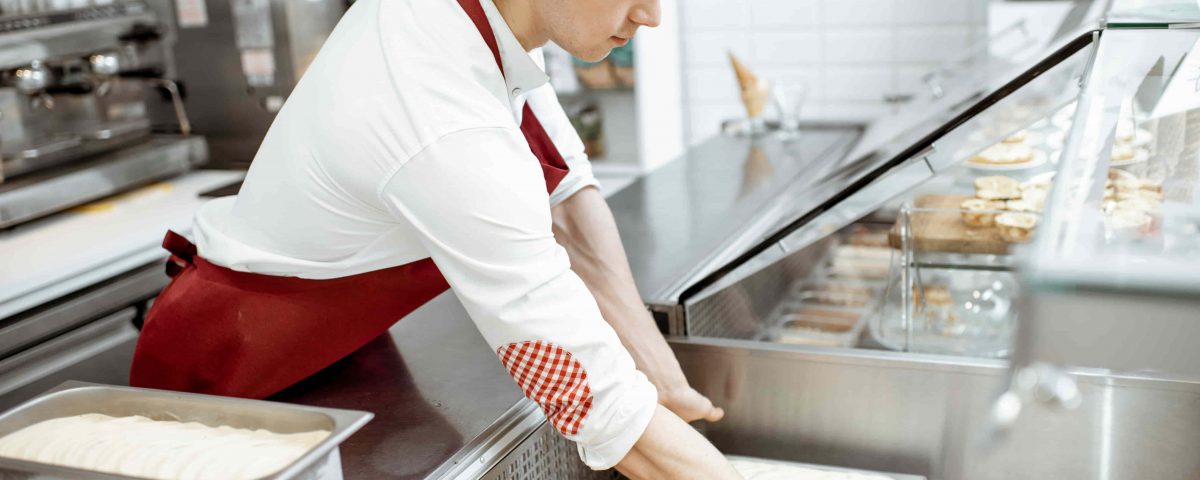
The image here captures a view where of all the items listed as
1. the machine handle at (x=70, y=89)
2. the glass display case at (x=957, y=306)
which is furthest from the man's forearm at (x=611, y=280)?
the machine handle at (x=70, y=89)

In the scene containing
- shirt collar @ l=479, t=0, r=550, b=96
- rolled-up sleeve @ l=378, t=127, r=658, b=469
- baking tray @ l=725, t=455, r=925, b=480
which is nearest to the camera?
rolled-up sleeve @ l=378, t=127, r=658, b=469

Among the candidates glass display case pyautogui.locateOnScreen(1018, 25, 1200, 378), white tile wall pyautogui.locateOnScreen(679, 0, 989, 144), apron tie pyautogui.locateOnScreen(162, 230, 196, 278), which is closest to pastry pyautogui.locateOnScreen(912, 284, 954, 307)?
glass display case pyautogui.locateOnScreen(1018, 25, 1200, 378)

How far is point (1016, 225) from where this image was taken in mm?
1380

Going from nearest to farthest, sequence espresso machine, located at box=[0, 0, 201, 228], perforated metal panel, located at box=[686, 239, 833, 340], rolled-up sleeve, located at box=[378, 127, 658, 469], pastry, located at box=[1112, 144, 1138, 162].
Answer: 1. pastry, located at box=[1112, 144, 1138, 162]
2. rolled-up sleeve, located at box=[378, 127, 658, 469]
3. perforated metal panel, located at box=[686, 239, 833, 340]
4. espresso machine, located at box=[0, 0, 201, 228]

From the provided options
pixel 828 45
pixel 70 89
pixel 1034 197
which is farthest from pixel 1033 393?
pixel 828 45

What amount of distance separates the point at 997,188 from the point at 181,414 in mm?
1149

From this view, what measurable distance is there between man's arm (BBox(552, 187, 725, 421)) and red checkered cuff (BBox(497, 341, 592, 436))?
311 mm

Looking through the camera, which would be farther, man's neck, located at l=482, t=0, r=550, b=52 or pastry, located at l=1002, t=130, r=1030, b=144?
pastry, located at l=1002, t=130, r=1030, b=144

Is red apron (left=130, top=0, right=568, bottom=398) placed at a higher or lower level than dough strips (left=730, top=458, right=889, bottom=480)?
higher

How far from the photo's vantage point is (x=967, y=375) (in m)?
1.30

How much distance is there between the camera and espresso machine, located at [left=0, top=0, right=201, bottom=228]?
2.78 metres

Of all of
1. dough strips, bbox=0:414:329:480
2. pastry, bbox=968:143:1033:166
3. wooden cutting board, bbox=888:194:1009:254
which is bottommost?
dough strips, bbox=0:414:329:480

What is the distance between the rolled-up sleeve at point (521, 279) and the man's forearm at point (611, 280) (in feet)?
0.90

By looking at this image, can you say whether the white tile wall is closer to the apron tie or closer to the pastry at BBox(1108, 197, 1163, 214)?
the apron tie
